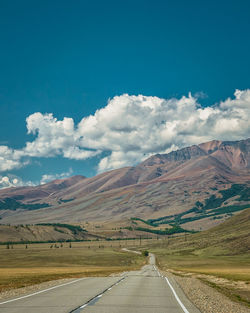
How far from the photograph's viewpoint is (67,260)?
628 feet

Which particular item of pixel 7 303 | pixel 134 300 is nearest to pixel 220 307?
pixel 134 300

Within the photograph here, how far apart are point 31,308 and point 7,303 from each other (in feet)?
10.7

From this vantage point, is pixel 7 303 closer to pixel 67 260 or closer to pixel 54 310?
pixel 54 310

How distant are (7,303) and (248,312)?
1547cm

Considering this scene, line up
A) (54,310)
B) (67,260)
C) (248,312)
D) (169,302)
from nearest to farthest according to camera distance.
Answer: (54,310), (248,312), (169,302), (67,260)

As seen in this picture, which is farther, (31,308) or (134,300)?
(134,300)

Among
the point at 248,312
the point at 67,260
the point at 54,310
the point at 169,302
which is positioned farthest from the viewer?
the point at 67,260

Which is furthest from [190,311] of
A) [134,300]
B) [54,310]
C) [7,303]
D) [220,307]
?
[7,303]

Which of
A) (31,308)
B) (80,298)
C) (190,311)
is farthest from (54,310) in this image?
(190,311)

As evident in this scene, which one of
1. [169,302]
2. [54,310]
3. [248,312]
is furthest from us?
[169,302]

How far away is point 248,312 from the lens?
22984 millimetres

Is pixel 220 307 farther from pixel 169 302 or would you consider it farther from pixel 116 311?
pixel 116 311

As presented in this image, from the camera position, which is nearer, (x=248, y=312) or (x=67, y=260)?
(x=248, y=312)

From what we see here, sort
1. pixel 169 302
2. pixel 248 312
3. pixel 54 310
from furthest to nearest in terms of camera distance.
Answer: pixel 169 302, pixel 248 312, pixel 54 310
